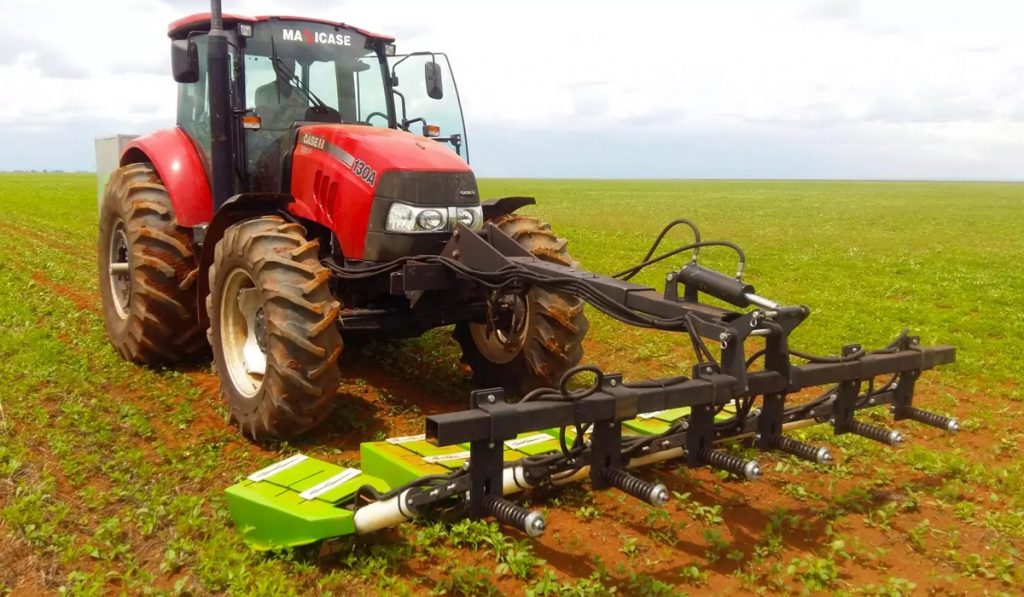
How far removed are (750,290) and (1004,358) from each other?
18.7ft

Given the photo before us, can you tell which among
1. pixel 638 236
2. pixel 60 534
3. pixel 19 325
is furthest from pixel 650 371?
pixel 638 236

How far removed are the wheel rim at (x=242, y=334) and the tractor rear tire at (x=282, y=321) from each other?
0.01m

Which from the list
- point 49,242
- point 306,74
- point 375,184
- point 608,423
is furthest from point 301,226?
point 49,242

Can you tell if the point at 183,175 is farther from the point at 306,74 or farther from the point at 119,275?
the point at 119,275

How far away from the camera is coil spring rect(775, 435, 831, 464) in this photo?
3867 mm

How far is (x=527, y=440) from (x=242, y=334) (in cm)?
218

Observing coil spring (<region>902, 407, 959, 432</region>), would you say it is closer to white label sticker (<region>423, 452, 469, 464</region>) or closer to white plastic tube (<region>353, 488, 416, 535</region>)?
white label sticker (<region>423, 452, 469, 464</region>)

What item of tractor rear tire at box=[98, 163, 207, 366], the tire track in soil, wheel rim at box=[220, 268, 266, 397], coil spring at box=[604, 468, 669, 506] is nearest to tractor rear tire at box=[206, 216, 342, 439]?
wheel rim at box=[220, 268, 266, 397]

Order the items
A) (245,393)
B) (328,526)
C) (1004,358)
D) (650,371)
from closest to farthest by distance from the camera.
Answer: (328,526) → (245,393) → (650,371) → (1004,358)

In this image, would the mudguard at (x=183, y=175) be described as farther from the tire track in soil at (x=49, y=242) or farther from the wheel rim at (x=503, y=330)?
the tire track in soil at (x=49, y=242)

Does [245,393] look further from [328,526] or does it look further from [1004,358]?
[1004,358]

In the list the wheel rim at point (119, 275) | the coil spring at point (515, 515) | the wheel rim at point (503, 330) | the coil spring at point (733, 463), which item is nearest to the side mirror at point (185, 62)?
the wheel rim at point (119, 275)

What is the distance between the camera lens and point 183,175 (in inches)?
261

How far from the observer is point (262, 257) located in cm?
507
